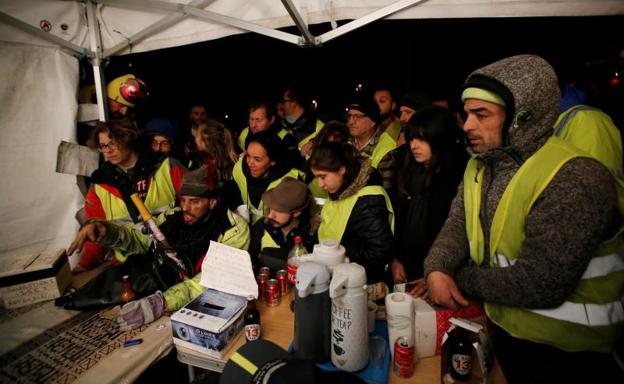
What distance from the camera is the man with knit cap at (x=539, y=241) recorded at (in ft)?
3.75

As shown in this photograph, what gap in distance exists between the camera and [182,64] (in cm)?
675

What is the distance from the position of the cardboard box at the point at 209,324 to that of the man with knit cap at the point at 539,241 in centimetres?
101

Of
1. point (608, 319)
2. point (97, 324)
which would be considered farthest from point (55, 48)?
point (608, 319)

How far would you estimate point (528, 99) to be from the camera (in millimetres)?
1263

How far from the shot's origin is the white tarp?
275 centimetres

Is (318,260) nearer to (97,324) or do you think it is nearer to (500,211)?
(500,211)

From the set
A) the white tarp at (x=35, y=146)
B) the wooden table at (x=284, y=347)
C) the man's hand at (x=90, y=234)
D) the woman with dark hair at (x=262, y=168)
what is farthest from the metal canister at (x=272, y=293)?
the white tarp at (x=35, y=146)

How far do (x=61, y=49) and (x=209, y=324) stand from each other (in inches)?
121

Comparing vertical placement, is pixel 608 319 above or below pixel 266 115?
below

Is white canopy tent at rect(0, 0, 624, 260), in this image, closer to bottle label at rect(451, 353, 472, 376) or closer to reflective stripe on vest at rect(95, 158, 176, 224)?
reflective stripe on vest at rect(95, 158, 176, 224)

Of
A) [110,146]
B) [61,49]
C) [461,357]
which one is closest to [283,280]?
[461,357]

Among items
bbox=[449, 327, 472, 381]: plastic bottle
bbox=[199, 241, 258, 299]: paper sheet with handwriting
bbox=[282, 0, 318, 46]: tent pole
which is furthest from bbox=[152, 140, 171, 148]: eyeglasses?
bbox=[449, 327, 472, 381]: plastic bottle

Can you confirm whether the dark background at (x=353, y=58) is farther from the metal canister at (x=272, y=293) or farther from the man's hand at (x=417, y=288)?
the man's hand at (x=417, y=288)

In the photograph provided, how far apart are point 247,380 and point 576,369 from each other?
4.34ft
